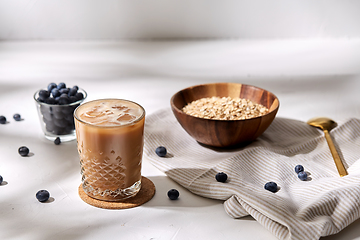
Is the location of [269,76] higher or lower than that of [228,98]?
lower

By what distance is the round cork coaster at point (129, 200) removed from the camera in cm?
111

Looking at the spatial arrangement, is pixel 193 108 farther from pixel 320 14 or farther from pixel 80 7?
pixel 320 14

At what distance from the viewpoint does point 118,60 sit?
261 cm

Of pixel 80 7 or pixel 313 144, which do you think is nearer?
pixel 313 144

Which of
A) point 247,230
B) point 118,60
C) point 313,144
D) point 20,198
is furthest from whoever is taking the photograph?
point 118,60

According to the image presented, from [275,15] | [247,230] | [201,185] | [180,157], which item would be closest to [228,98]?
[180,157]

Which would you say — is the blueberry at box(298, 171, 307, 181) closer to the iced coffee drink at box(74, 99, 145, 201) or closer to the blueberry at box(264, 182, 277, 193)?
the blueberry at box(264, 182, 277, 193)

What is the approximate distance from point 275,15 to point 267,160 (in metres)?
2.01

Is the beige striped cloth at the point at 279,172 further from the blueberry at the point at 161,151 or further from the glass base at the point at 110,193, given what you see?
the glass base at the point at 110,193

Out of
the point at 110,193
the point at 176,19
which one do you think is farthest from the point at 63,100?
the point at 176,19

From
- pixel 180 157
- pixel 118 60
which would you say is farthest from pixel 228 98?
A: pixel 118 60

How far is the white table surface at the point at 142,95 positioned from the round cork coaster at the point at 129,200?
0.01 m

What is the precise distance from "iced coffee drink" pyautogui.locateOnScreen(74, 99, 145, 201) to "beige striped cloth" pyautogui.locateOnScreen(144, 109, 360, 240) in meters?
0.20

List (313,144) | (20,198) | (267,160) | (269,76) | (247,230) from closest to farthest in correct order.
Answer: (247,230), (20,198), (267,160), (313,144), (269,76)
